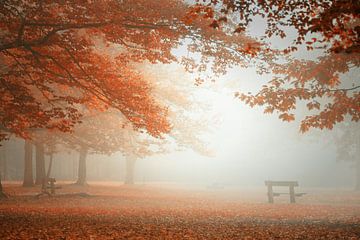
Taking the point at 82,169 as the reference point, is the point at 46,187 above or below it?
below

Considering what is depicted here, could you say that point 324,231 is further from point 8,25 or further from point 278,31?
point 8,25

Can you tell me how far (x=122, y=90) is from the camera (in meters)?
12.3

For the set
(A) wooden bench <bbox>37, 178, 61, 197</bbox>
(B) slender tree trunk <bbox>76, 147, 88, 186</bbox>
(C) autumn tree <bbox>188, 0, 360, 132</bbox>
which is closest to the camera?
(C) autumn tree <bbox>188, 0, 360, 132</bbox>

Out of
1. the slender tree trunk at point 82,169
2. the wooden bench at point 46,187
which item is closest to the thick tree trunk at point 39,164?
the slender tree trunk at point 82,169

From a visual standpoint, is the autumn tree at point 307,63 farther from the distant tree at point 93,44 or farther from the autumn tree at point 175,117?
the autumn tree at point 175,117

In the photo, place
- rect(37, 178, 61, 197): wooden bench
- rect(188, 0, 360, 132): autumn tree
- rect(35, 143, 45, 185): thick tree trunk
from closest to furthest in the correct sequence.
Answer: rect(188, 0, 360, 132): autumn tree, rect(37, 178, 61, 197): wooden bench, rect(35, 143, 45, 185): thick tree trunk

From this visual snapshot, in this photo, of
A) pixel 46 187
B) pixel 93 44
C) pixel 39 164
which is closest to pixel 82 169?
pixel 39 164

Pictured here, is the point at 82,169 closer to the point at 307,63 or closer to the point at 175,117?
the point at 175,117

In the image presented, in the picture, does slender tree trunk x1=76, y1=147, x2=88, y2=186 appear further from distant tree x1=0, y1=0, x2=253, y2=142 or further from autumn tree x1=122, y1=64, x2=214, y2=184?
distant tree x1=0, y1=0, x2=253, y2=142

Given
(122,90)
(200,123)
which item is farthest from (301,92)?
(200,123)

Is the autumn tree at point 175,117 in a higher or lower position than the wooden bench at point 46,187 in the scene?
higher

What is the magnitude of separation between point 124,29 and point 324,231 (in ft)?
27.6

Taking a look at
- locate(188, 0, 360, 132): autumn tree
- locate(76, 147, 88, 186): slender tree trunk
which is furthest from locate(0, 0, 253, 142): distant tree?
locate(76, 147, 88, 186): slender tree trunk

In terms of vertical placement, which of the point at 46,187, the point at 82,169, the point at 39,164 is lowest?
the point at 46,187
